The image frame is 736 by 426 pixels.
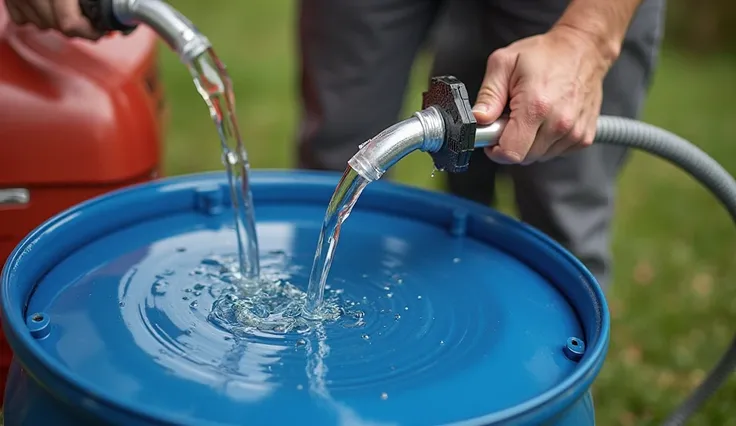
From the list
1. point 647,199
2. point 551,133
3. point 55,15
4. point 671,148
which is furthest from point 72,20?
point 647,199

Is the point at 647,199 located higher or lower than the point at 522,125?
lower

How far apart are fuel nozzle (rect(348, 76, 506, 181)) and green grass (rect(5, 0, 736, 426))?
0.77 meters

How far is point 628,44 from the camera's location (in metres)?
1.27

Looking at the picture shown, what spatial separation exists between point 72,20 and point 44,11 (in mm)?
39

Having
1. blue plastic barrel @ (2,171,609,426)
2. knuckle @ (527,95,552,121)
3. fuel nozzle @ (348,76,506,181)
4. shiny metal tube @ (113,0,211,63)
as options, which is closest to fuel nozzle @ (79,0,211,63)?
shiny metal tube @ (113,0,211,63)

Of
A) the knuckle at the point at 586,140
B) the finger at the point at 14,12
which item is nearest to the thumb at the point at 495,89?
the knuckle at the point at 586,140

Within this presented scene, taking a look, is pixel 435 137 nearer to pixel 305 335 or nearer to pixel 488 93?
pixel 488 93

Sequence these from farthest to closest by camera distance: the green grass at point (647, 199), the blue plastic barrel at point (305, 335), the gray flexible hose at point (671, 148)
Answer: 1. the green grass at point (647, 199)
2. the gray flexible hose at point (671, 148)
3. the blue plastic barrel at point (305, 335)

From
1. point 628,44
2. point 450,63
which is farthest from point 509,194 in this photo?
point 628,44

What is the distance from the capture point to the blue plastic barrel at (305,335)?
739 millimetres

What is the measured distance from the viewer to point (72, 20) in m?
1.09

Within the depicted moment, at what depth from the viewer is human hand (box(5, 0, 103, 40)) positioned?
108 centimetres

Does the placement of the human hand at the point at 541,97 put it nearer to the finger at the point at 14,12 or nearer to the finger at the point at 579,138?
the finger at the point at 579,138

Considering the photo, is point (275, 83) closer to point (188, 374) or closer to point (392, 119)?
point (392, 119)
